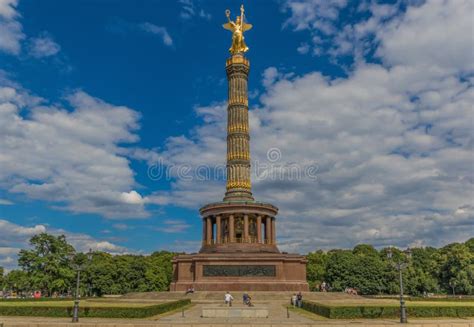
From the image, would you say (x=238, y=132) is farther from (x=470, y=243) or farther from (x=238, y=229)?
(x=470, y=243)

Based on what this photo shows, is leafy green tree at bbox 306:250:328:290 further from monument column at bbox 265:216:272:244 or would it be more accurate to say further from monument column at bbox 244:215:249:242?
monument column at bbox 244:215:249:242

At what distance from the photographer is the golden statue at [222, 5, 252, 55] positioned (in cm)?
5241

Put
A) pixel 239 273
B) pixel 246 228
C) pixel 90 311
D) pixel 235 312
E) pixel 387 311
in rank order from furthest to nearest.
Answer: pixel 246 228 < pixel 239 273 < pixel 90 311 < pixel 387 311 < pixel 235 312

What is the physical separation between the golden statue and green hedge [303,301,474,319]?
119 feet

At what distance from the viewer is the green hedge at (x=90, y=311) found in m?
22.3

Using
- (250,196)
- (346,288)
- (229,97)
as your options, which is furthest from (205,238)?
(346,288)

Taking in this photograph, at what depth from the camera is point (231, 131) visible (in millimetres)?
49594

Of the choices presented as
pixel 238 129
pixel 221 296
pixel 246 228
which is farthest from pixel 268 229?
pixel 238 129

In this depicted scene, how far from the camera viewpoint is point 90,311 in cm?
2311

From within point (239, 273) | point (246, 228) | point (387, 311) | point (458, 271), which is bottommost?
point (387, 311)

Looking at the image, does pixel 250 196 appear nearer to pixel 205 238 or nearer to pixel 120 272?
pixel 205 238

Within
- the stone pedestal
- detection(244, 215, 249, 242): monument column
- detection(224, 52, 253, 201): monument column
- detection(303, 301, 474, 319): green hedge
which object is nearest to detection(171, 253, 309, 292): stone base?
the stone pedestal

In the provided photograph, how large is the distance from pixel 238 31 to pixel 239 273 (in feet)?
98.6

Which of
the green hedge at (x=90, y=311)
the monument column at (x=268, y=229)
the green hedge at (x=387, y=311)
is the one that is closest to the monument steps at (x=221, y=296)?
the monument column at (x=268, y=229)
